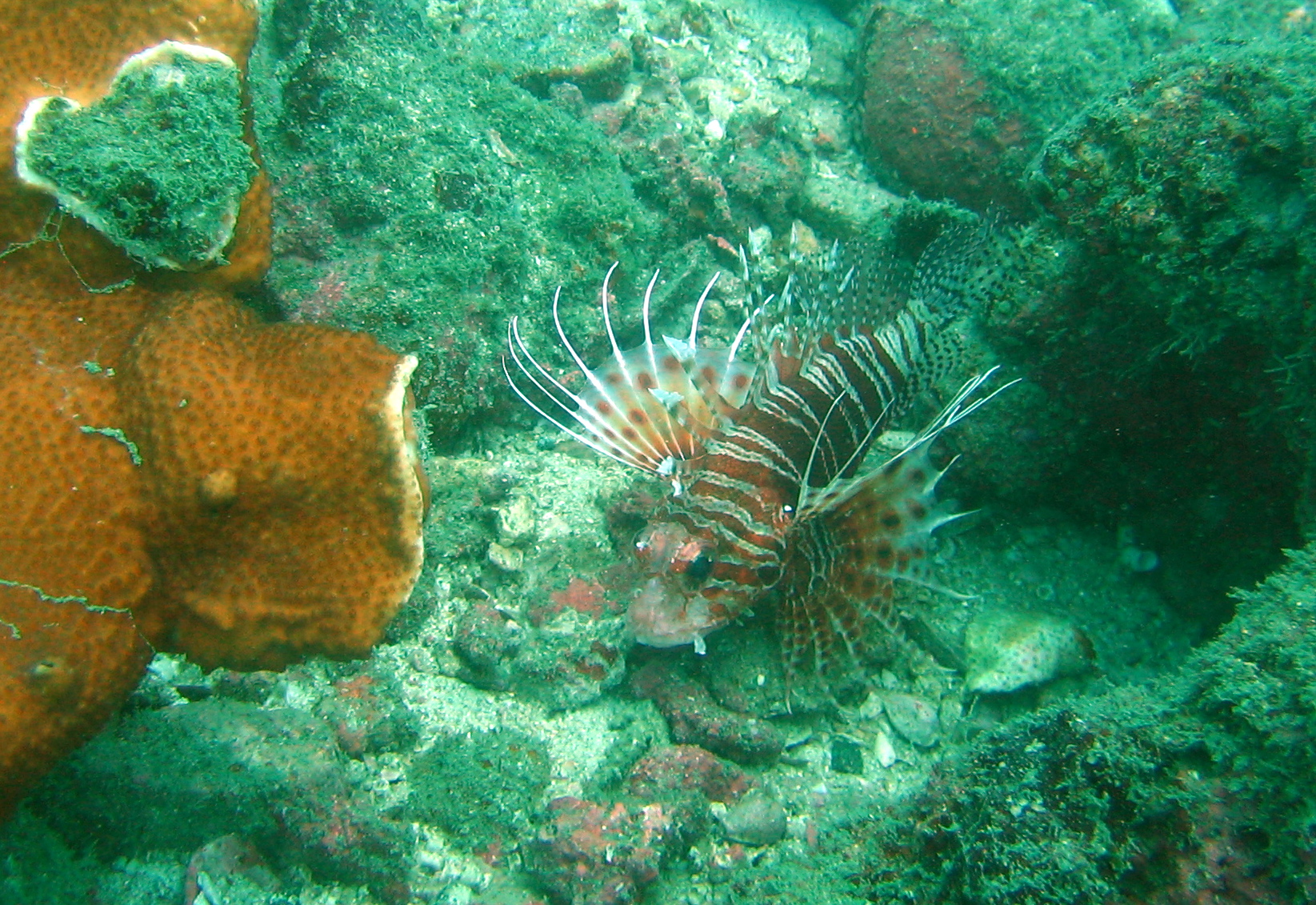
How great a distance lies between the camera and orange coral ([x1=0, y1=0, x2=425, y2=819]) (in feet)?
8.13

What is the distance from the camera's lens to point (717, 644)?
143 inches

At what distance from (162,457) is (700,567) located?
91.7 inches

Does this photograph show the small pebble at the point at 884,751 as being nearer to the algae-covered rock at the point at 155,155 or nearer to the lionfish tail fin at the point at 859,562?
the lionfish tail fin at the point at 859,562

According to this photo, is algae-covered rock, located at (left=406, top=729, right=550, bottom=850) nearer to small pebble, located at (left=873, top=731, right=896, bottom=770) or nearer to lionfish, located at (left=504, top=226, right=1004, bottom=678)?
lionfish, located at (left=504, top=226, right=1004, bottom=678)

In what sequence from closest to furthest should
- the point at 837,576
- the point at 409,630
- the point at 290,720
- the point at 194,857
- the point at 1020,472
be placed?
the point at 194,857, the point at 290,720, the point at 409,630, the point at 837,576, the point at 1020,472

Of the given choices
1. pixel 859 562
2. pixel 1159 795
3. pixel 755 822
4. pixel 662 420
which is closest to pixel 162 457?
pixel 662 420

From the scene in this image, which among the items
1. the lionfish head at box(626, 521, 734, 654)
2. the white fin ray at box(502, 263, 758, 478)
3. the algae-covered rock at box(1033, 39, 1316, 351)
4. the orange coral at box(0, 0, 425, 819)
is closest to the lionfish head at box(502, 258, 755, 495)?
the white fin ray at box(502, 263, 758, 478)

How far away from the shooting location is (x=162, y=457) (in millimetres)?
2645

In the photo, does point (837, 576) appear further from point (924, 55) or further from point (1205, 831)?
point (924, 55)

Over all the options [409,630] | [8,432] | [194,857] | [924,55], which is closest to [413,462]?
[409,630]

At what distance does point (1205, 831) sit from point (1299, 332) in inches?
78.6

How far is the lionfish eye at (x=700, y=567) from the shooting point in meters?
3.22

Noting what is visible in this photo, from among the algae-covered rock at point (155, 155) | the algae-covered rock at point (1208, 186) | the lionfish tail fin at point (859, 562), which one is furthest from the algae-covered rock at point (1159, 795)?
the algae-covered rock at point (155, 155)

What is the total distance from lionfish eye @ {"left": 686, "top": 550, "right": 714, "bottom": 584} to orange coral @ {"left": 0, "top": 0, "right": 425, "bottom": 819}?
1275mm
